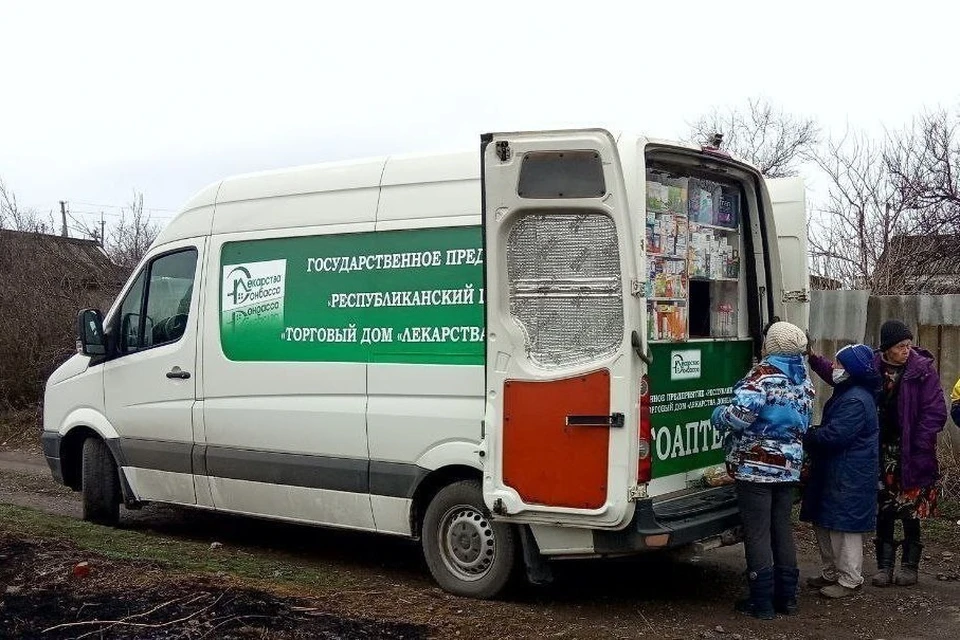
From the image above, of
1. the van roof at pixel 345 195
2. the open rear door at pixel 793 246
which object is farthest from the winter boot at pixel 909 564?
the van roof at pixel 345 195

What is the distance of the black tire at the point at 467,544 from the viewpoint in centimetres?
582

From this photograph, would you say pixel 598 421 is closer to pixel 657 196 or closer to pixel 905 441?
pixel 657 196

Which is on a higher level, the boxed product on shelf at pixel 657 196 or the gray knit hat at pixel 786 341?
the boxed product on shelf at pixel 657 196

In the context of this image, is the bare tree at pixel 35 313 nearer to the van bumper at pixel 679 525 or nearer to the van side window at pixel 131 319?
the van side window at pixel 131 319

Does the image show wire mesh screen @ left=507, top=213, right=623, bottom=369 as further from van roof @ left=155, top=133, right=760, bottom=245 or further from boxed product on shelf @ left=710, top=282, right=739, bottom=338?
boxed product on shelf @ left=710, top=282, right=739, bottom=338

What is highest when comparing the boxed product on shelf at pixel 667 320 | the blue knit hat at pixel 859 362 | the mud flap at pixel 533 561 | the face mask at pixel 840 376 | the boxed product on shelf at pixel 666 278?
the boxed product on shelf at pixel 666 278

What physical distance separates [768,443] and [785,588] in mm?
913

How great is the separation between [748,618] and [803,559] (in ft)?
5.83

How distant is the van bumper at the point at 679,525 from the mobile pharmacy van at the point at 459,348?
16mm

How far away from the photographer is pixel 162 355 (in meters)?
7.52

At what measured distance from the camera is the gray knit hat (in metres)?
5.58

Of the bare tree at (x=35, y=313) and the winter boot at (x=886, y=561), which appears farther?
the bare tree at (x=35, y=313)

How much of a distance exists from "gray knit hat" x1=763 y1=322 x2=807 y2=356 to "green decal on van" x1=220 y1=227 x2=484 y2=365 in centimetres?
164

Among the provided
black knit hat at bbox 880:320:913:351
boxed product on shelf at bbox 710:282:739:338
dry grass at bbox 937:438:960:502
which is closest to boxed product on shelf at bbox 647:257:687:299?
boxed product on shelf at bbox 710:282:739:338
